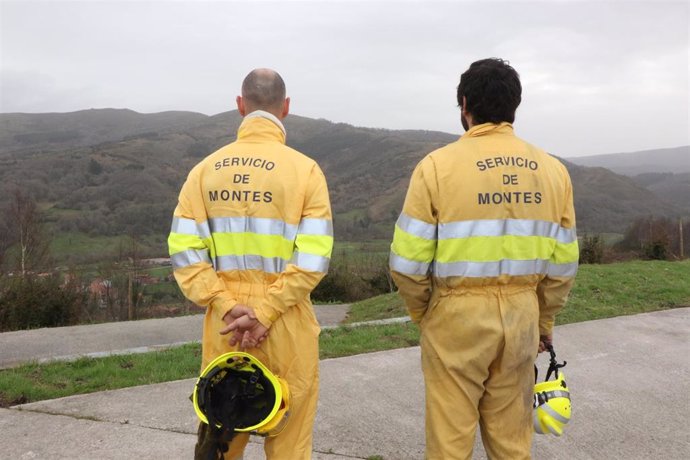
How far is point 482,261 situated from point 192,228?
4.31 feet

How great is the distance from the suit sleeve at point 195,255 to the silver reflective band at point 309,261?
337 millimetres

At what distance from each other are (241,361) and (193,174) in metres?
0.89

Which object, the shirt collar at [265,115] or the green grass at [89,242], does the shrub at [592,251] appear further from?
the green grass at [89,242]

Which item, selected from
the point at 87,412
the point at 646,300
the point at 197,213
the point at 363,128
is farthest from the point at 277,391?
the point at 363,128

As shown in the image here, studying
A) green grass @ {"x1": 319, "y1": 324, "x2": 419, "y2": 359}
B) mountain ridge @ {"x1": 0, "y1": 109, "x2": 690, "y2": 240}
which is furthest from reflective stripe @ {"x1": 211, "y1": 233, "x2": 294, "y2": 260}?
mountain ridge @ {"x1": 0, "y1": 109, "x2": 690, "y2": 240}

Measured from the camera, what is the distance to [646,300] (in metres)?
8.61

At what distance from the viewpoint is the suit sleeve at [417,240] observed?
8.13 ft

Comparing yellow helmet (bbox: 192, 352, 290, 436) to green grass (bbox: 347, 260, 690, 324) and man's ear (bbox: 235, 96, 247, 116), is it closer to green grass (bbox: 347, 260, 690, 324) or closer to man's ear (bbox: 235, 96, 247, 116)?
man's ear (bbox: 235, 96, 247, 116)

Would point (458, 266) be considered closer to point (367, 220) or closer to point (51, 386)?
point (51, 386)

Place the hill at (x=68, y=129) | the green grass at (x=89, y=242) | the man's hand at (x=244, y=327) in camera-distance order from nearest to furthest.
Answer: the man's hand at (x=244, y=327) → the green grass at (x=89, y=242) → the hill at (x=68, y=129)

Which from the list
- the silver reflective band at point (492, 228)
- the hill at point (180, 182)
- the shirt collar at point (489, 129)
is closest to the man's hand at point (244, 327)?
the silver reflective band at point (492, 228)

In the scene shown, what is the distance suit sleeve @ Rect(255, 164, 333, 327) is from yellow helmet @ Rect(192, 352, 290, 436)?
22cm

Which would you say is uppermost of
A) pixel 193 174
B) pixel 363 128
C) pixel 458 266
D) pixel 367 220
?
pixel 363 128

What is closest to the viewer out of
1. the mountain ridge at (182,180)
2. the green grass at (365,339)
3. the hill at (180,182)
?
the green grass at (365,339)
